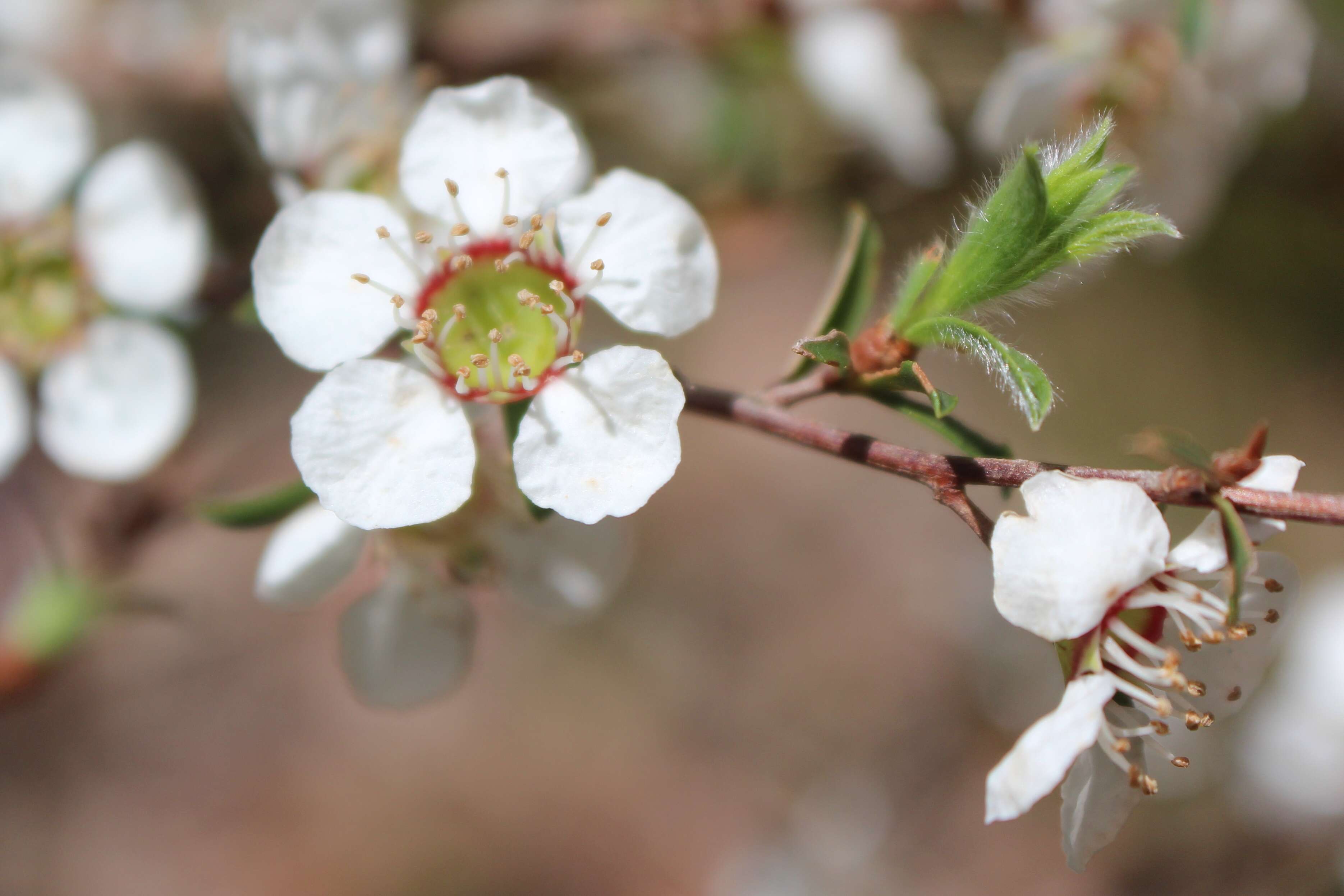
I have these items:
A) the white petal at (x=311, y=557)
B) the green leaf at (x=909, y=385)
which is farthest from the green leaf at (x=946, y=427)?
the white petal at (x=311, y=557)

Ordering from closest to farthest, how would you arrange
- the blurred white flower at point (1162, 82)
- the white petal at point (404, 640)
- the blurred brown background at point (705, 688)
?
the white petal at point (404, 640) → the blurred white flower at point (1162, 82) → the blurred brown background at point (705, 688)

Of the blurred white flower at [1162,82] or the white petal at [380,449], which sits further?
the blurred white flower at [1162,82]

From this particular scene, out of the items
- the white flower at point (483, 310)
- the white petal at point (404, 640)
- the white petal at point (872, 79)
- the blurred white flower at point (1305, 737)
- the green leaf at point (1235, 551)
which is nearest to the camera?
the green leaf at point (1235, 551)

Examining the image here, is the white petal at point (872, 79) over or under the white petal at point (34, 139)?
over

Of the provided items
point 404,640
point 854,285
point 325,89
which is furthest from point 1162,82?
point 404,640

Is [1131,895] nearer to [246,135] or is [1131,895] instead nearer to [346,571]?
[346,571]

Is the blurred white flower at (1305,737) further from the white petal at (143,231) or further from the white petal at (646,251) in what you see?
the white petal at (143,231)
